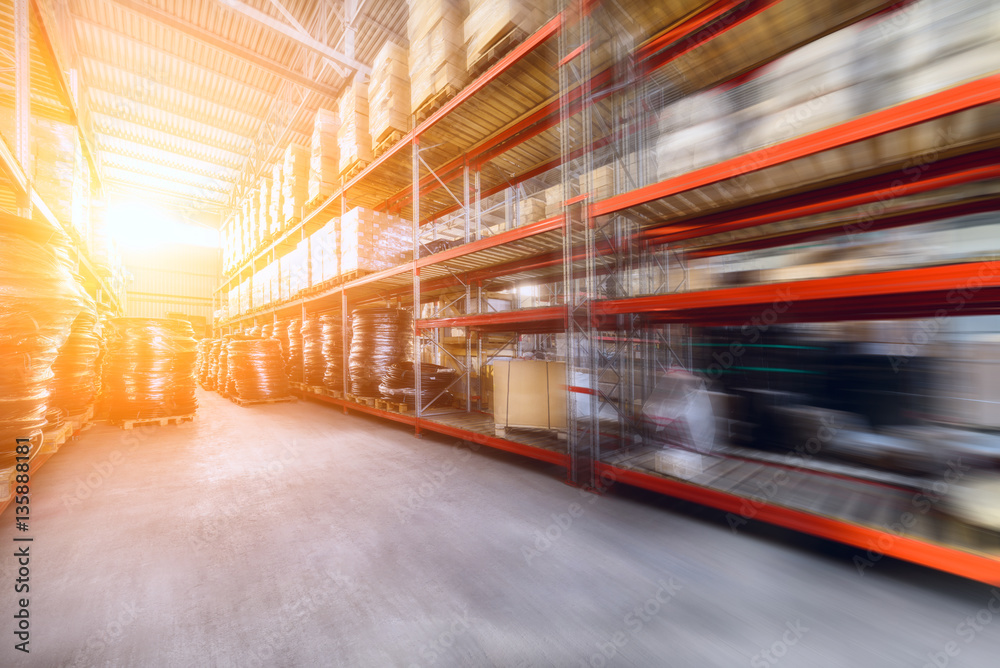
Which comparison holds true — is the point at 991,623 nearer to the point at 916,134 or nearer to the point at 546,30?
the point at 916,134

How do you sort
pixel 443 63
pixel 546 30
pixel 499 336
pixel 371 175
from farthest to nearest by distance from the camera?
pixel 499 336 < pixel 371 175 < pixel 443 63 < pixel 546 30

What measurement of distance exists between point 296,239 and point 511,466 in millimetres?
8776

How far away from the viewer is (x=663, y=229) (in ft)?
12.1

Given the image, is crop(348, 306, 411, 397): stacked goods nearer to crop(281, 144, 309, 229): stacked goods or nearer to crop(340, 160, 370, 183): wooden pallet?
crop(340, 160, 370, 183): wooden pallet

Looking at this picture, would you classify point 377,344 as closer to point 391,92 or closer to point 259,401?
point 391,92

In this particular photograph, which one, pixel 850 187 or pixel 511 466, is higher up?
pixel 850 187

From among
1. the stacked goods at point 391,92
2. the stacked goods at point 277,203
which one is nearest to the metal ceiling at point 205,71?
the stacked goods at point 277,203

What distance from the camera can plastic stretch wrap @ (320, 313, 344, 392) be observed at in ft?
22.0

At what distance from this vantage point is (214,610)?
5.27 feet

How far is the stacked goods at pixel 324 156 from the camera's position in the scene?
6879mm

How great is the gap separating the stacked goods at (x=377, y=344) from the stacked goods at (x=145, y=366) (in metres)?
2.66

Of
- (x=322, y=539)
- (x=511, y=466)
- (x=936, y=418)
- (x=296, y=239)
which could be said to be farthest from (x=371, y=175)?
(x=936, y=418)
